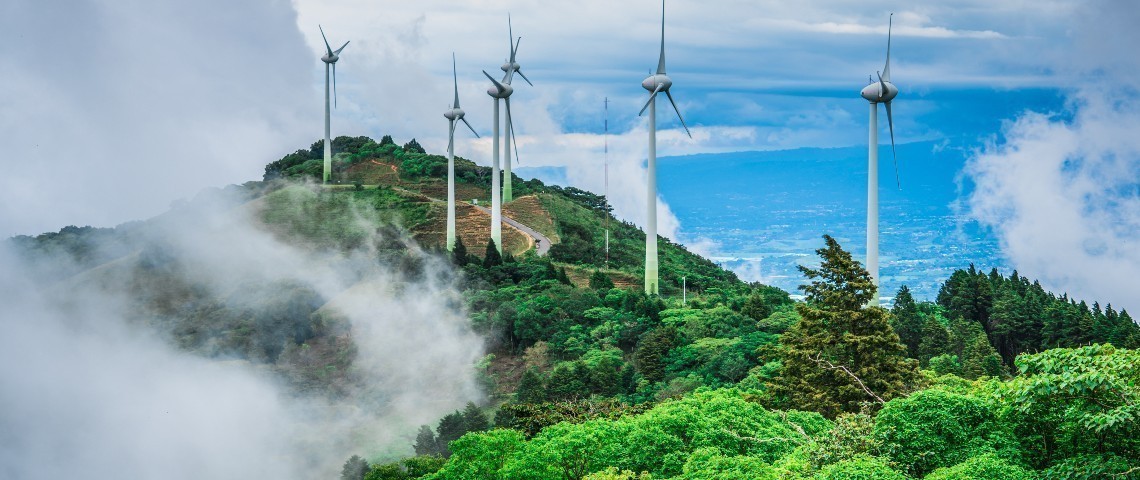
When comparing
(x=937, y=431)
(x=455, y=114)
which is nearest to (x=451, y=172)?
(x=455, y=114)

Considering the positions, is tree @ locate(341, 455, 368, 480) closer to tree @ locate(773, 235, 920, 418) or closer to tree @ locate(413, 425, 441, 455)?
tree @ locate(413, 425, 441, 455)

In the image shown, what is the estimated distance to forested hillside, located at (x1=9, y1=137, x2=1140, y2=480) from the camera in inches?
1233

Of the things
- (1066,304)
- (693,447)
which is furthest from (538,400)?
(1066,304)

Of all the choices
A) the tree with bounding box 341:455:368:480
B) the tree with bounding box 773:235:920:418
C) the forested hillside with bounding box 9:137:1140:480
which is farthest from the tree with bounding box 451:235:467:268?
the tree with bounding box 773:235:920:418

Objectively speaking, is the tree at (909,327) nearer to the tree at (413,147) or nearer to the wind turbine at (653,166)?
the wind turbine at (653,166)

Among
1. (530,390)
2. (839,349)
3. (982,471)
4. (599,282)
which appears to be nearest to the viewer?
(982,471)

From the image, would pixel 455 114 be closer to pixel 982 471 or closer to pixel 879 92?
pixel 879 92

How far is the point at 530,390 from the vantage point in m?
65.6

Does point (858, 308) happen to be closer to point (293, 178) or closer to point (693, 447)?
point (693, 447)

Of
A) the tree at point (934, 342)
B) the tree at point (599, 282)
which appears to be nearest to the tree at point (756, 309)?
the tree at point (934, 342)

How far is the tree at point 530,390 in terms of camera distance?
64625 millimetres

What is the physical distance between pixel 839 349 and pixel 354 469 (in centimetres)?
2769

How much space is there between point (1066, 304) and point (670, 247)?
44366 millimetres

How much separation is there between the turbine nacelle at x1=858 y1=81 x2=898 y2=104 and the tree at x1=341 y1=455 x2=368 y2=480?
3882 centimetres
